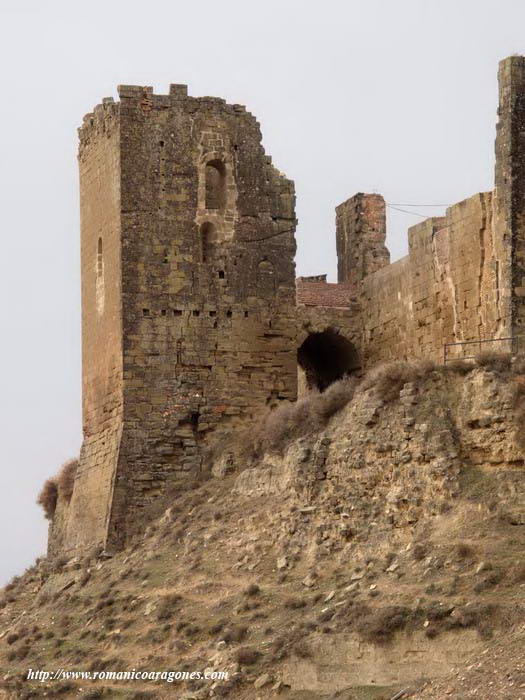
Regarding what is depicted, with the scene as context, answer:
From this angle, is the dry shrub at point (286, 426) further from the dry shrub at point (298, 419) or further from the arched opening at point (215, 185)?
the arched opening at point (215, 185)

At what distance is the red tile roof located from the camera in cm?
3266

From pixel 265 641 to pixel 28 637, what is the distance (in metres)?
5.52

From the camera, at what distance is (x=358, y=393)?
27.5 m

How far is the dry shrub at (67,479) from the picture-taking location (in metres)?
33.5

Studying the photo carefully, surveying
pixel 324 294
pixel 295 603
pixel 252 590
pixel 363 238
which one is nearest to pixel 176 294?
pixel 324 294

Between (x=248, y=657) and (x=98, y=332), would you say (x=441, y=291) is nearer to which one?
(x=98, y=332)

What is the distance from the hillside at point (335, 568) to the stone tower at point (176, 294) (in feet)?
2.87

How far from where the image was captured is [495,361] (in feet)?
85.1

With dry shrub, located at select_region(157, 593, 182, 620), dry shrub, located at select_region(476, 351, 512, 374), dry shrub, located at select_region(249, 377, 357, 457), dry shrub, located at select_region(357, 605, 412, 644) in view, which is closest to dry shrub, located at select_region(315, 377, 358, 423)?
dry shrub, located at select_region(249, 377, 357, 457)

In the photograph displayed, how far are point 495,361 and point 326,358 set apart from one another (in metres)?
7.93

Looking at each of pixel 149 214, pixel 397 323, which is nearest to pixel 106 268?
pixel 149 214

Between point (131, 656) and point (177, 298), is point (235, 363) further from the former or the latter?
point (131, 656)

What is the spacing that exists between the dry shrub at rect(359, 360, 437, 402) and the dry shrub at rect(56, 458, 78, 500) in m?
7.86

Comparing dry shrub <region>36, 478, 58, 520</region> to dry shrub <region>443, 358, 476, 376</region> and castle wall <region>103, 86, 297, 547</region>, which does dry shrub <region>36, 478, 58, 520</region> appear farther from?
dry shrub <region>443, 358, 476, 376</region>
